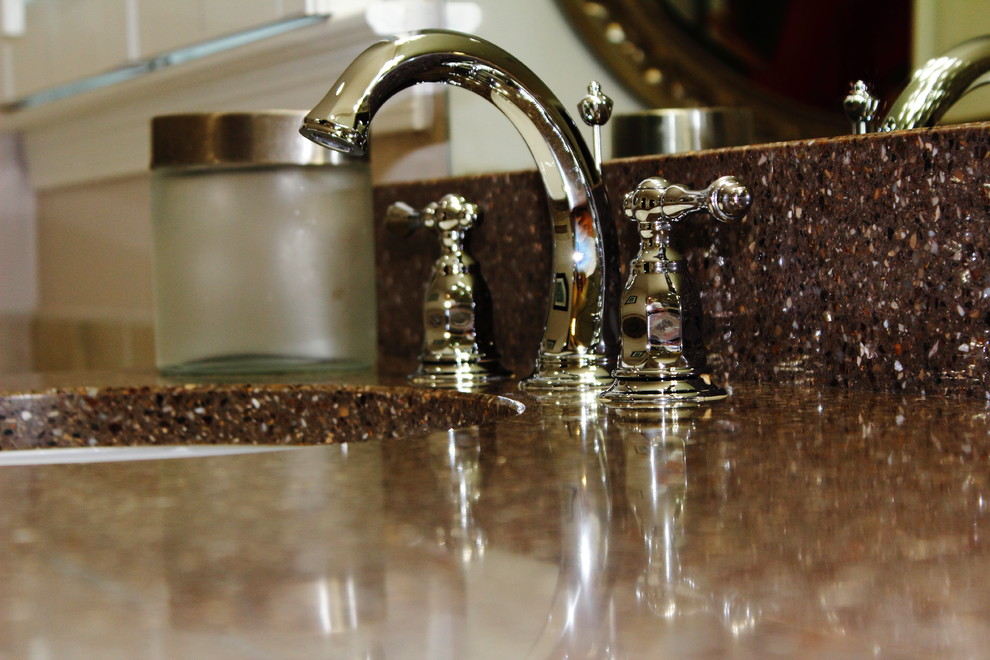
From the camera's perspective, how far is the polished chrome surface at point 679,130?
68 cm

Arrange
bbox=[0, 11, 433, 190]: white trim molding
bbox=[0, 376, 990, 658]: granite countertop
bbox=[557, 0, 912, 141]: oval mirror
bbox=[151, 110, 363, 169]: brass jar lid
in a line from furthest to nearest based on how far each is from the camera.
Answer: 1. bbox=[0, 11, 433, 190]: white trim molding
2. bbox=[151, 110, 363, 169]: brass jar lid
3. bbox=[557, 0, 912, 141]: oval mirror
4. bbox=[0, 376, 990, 658]: granite countertop

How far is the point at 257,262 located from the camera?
79cm

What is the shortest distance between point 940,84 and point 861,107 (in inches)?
1.8

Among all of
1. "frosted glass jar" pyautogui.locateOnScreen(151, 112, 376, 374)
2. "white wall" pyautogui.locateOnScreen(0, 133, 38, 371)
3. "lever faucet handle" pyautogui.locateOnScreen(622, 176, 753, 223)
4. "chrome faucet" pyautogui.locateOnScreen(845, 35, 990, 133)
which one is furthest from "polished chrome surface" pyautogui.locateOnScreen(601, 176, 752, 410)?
"white wall" pyautogui.locateOnScreen(0, 133, 38, 371)

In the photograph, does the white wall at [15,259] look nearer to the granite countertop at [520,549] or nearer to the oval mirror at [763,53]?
the oval mirror at [763,53]

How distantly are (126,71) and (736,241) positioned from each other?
95cm

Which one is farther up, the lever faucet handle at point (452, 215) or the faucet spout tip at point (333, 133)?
the faucet spout tip at point (333, 133)

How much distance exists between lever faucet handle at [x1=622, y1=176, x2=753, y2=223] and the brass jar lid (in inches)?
12.0

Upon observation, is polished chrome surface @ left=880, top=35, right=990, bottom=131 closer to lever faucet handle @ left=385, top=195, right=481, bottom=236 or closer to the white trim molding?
lever faucet handle @ left=385, top=195, right=481, bottom=236

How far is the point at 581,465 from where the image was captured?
0.41 metres

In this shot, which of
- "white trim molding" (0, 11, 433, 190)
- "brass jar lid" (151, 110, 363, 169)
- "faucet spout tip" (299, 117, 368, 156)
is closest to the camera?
"faucet spout tip" (299, 117, 368, 156)

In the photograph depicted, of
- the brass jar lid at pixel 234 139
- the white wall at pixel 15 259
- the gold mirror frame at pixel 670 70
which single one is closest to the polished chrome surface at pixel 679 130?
the gold mirror frame at pixel 670 70

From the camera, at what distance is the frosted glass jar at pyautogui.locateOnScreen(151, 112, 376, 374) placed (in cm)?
79

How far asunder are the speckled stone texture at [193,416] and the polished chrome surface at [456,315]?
0.14 feet
